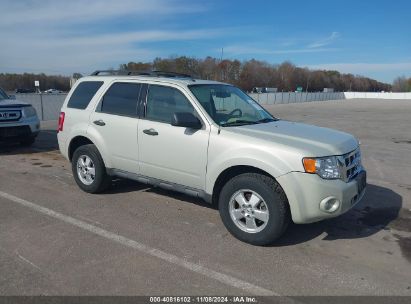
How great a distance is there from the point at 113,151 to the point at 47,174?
2592 millimetres

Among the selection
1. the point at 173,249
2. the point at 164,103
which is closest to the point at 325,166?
the point at 173,249

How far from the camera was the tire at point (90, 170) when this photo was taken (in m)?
6.05

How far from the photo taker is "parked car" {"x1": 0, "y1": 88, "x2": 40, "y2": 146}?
32.1ft

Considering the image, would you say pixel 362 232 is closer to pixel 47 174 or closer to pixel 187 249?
pixel 187 249

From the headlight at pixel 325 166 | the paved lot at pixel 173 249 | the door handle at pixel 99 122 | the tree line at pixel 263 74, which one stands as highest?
the tree line at pixel 263 74

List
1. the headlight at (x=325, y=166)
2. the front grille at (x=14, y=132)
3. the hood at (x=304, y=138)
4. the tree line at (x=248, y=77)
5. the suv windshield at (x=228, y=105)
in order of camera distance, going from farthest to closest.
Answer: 1. the tree line at (x=248, y=77)
2. the front grille at (x=14, y=132)
3. the suv windshield at (x=228, y=105)
4. the hood at (x=304, y=138)
5. the headlight at (x=325, y=166)

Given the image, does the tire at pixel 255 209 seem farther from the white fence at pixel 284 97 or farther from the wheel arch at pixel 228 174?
the white fence at pixel 284 97

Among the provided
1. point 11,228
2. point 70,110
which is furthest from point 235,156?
point 70,110

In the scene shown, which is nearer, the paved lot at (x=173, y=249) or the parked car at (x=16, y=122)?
the paved lot at (x=173, y=249)

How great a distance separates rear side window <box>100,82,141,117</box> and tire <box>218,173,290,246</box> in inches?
76.2

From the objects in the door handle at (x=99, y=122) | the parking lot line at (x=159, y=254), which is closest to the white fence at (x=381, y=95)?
the door handle at (x=99, y=122)

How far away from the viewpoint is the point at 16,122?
Result: 1005cm

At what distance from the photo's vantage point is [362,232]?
16.2 ft

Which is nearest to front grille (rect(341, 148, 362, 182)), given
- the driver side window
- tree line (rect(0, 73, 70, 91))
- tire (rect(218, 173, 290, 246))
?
tire (rect(218, 173, 290, 246))
